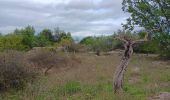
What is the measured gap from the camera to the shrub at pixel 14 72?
43.7ft

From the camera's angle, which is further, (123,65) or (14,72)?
(14,72)

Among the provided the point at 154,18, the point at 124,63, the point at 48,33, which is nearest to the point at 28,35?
the point at 48,33

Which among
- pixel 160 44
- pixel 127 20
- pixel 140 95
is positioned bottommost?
pixel 140 95

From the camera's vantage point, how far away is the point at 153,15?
17.2 meters

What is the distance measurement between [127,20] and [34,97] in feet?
28.1

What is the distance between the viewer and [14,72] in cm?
1353

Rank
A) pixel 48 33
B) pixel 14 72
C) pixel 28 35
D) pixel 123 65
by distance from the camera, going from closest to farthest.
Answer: pixel 123 65
pixel 14 72
pixel 28 35
pixel 48 33

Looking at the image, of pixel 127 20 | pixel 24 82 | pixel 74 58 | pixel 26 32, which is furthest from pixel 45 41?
pixel 24 82

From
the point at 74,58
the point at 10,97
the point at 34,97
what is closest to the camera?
the point at 34,97

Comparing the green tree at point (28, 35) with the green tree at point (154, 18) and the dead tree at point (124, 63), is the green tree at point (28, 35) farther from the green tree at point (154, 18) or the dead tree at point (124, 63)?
the dead tree at point (124, 63)

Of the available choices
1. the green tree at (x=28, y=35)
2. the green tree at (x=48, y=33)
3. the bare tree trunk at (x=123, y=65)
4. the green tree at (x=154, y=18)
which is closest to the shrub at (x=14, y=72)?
the bare tree trunk at (x=123, y=65)

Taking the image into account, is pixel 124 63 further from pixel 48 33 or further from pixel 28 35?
pixel 48 33

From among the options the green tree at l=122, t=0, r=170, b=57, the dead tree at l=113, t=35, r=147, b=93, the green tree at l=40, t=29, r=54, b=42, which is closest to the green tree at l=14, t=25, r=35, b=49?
the green tree at l=40, t=29, r=54, b=42

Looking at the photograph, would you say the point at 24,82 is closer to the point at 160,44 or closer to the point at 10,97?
the point at 10,97
